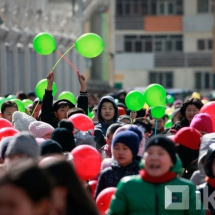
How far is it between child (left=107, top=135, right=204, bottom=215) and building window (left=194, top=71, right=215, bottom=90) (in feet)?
195

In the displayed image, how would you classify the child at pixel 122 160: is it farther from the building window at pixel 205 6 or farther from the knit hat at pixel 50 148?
the building window at pixel 205 6

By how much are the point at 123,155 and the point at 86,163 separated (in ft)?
1.37

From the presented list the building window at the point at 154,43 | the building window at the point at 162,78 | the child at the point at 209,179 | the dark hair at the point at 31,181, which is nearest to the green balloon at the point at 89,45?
the child at the point at 209,179

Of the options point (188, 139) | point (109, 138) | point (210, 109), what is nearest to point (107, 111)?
point (210, 109)

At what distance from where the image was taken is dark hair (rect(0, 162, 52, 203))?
4.86 meters

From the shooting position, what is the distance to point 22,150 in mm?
7051

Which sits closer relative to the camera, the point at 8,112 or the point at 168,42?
the point at 8,112

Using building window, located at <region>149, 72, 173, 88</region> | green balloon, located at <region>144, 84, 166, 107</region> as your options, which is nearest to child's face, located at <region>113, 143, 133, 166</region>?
green balloon, located at <region>144, 84, 166, 107</region>

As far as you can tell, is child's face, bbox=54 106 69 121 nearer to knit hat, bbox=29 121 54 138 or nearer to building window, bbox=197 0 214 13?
knit hat, bbox=29 121 54 138

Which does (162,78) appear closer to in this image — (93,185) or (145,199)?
(93,185)

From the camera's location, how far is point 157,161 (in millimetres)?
6855

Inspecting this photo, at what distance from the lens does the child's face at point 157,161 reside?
269 inches

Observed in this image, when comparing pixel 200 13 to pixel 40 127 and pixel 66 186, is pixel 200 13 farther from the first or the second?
pixel 66 186

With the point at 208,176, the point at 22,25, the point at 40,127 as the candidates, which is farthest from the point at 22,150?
the point at 22,25
